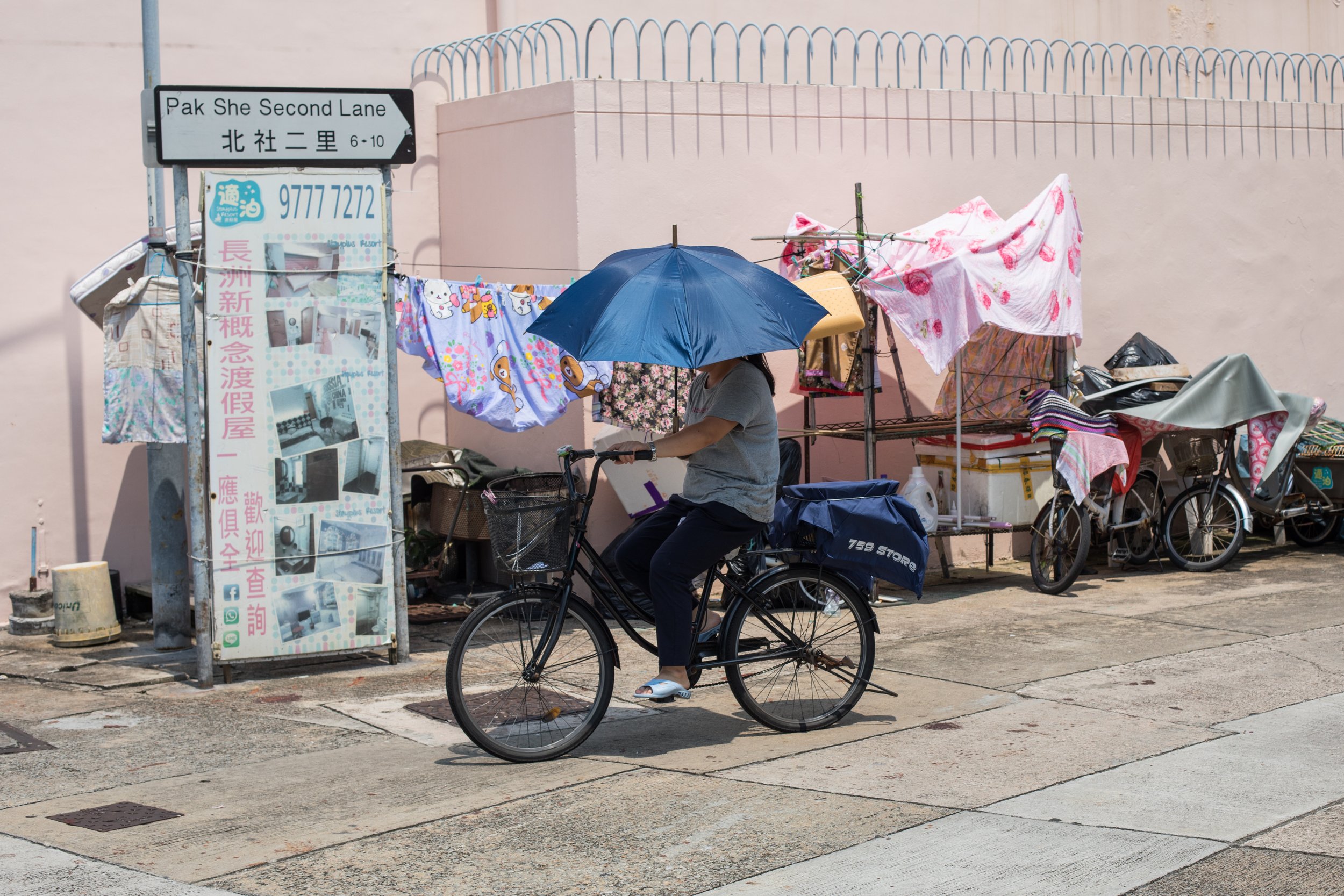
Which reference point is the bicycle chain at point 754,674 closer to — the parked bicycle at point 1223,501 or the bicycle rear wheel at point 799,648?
the bicycle rear wheel at point 799,648

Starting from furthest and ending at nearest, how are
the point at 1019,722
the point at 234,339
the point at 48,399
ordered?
the point at 48,399
the point at 234,339
the point at 1019,722

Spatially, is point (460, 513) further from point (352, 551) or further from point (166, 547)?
point (352, 551)

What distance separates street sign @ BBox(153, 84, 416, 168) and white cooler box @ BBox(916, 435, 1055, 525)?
4.74 meters

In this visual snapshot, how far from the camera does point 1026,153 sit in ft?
38.9

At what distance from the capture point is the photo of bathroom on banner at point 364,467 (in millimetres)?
7977

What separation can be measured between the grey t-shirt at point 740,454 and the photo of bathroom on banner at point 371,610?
2.61m

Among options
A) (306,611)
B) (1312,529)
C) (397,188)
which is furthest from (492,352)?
(1312,529)

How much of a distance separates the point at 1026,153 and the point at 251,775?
855 centimetres

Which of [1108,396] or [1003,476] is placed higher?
[1108,396]

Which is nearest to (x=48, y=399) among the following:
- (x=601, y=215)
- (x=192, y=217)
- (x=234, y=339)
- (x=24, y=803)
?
(x=192, y=217)

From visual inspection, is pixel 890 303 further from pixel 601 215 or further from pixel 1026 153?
pixel 1026 153

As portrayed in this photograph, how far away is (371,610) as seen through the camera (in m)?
8.04

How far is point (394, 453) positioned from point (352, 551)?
24.5 inches

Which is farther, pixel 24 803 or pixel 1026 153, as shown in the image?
pixel 1026 153
